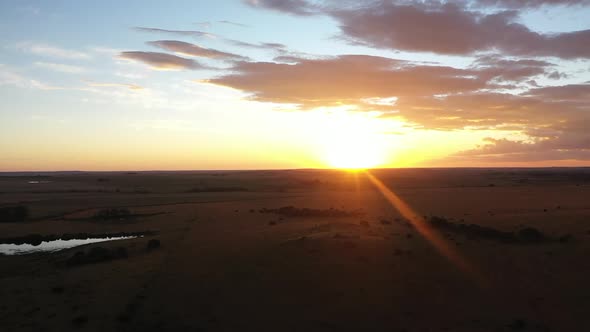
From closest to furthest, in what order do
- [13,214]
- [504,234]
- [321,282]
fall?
[321,282]
[504,234]
[13,214]

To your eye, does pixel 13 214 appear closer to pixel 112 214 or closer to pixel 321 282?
pixel 112 214

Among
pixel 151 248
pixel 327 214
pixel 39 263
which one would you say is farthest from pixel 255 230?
pixel 39 263

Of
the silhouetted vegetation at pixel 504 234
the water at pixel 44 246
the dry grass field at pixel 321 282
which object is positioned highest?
the silhouetted vegetation at pixel 504 234

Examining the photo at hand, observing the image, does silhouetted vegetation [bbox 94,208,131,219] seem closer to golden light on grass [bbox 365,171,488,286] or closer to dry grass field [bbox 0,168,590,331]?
dry grass field [bbox 0,168,590,331]

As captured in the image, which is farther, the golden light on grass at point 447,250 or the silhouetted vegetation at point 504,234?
the silhouetted vegetation at point 504,234

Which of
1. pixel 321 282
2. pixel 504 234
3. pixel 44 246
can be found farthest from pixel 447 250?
pixel 44 246

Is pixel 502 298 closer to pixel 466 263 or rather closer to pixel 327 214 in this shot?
pixel 466 263

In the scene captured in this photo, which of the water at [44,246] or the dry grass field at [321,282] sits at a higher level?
the dry grass field at [321,282]

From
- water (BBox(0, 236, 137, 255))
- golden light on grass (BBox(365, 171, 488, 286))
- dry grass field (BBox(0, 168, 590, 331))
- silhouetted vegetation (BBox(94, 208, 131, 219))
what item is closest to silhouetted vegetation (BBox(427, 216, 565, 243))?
dry grass field (BBox(0, 168, 590, 331))

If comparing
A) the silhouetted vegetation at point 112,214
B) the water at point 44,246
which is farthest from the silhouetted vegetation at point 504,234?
the silhouetted vegetation at point 112,214

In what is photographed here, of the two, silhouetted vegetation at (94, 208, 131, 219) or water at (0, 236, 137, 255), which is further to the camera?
silhouetted vegetation at (94, 208, 131, 219)

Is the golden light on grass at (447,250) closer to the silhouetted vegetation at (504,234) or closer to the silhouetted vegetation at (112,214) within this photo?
the silhouetted vegetation at (504,234)
